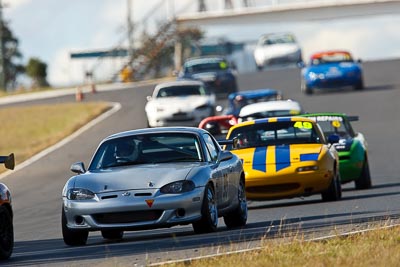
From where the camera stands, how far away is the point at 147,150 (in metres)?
15.7

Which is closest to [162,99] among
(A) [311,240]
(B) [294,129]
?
(B) [294,129]

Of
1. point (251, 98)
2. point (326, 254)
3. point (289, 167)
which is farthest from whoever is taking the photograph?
point (251, 98)

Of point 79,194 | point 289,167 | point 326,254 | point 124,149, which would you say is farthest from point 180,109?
point 326,254

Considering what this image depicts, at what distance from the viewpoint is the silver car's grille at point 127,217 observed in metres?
14.6

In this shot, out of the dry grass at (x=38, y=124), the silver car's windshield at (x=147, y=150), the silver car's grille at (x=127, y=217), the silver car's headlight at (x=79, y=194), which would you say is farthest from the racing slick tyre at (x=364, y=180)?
the dry grass at (x=38, y=124)

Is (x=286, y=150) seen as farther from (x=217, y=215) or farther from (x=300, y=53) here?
(x=300, y=53)

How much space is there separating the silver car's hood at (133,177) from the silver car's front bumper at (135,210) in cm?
12

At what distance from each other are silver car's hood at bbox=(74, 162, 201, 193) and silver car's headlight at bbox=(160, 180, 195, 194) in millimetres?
44

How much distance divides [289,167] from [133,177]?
5.18 meters

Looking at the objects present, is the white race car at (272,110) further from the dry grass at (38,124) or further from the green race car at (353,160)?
the dry grass at (38,124)

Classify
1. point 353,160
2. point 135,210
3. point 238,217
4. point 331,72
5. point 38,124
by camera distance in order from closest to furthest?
point 135,210
point 238,217
point 353,160
point 331,72
point 38,124

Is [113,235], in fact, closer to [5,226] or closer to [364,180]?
[5,226]

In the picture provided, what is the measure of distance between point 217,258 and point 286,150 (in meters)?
7.97

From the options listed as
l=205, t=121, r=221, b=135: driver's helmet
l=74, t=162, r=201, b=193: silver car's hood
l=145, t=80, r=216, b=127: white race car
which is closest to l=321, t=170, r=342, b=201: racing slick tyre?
l=74, t=162, r=201, b=193: silver car's hood
